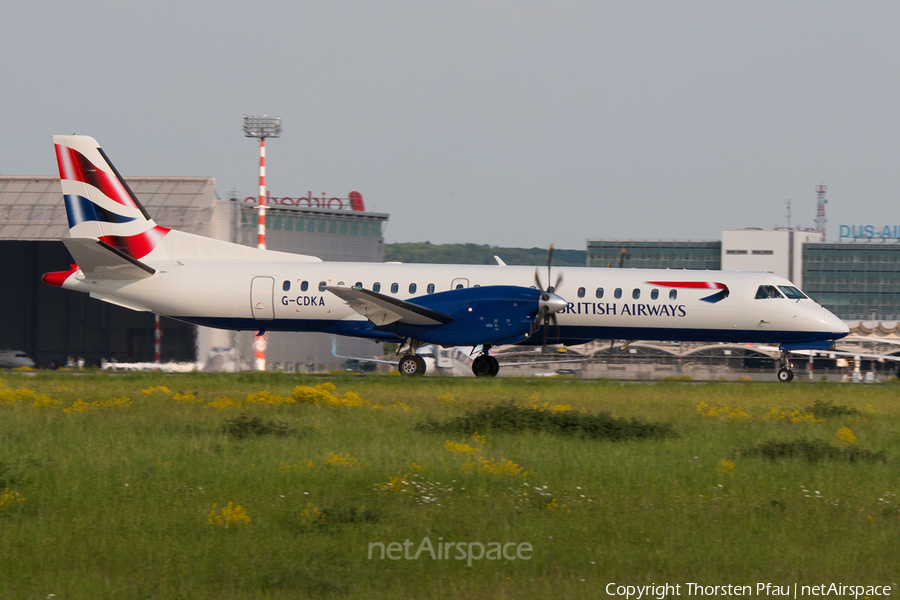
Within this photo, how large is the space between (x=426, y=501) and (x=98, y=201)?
2187cm

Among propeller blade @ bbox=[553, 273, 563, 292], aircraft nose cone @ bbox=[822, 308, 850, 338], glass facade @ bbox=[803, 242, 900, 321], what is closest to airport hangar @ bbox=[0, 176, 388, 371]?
propeller blade @ bbox=[553, 273, 563, 292]

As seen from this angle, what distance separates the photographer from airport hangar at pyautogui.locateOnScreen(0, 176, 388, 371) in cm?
5559

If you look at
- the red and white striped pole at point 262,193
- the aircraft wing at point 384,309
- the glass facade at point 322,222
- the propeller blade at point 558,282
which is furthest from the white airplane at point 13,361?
the propeller blade at point 558,282

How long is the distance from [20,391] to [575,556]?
51.8 ft

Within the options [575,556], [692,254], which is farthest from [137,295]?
[692,254]

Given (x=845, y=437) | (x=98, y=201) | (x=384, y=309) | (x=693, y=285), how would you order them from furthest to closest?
(x=98, y=201)
(x=693, y=285)
(x=384, y=309)
(x=845, y=437)

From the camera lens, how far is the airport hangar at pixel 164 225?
55594 millimetres

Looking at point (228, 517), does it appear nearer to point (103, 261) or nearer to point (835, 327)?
point (103, 261)

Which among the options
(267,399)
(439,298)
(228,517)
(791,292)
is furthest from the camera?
(791,292)

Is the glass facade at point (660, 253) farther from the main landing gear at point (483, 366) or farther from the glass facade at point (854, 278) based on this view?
the main landing gear at point (483, 366)

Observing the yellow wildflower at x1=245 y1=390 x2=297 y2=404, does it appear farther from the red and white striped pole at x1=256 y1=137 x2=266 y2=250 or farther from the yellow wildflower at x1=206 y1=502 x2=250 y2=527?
the red and white striped pole at x1=256 y1=137 x2=266 y2=250

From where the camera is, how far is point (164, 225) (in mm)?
55688

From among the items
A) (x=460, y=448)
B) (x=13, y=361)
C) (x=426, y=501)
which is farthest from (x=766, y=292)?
(x=13, y=361)

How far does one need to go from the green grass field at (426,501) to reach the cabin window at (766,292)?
8.53m
